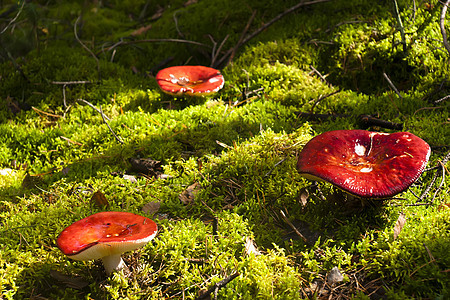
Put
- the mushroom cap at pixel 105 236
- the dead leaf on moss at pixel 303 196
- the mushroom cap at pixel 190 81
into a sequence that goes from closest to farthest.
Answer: the mushroom cap at pixel 105 236, the dead leaf on moss at pixel 303 196, the mushroom cap at pixel 190 81

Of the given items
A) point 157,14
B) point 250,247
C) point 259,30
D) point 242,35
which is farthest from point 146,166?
point 157,14

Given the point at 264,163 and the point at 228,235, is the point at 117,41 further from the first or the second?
the point at 228,235

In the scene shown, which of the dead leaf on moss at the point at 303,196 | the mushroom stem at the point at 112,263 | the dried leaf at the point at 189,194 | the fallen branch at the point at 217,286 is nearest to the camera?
the fallen branch at the point at 217,286

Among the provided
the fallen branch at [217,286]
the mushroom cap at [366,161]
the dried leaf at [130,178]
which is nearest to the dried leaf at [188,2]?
the dried leaf at [130,178]

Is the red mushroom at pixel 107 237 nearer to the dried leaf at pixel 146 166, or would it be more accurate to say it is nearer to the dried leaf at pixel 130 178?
the dried leaf at pixel 130 178

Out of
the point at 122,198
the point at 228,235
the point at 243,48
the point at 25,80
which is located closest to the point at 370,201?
the point at 228,235

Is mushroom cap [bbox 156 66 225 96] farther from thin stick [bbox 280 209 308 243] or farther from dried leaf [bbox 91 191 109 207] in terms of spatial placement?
thin stick [bbox 280 209 308 243]

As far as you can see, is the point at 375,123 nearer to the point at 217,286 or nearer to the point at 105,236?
the point at 217,286

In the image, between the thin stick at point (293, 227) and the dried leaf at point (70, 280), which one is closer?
the dried leaf at point (70, 280)
